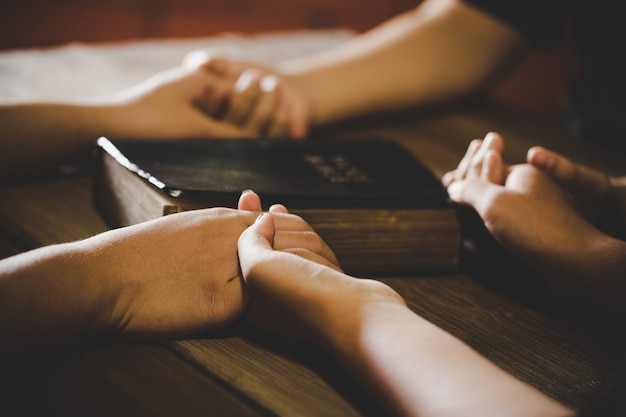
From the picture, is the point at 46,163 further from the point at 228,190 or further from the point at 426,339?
the point at 426,339

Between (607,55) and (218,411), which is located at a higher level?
(607,55)

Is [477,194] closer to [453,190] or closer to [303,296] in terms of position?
[453,190]

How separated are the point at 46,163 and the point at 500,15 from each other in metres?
0.81

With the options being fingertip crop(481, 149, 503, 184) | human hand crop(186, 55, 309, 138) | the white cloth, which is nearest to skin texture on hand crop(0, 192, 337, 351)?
fingertip crop(481, 149, 503, 184)

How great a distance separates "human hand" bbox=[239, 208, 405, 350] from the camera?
47 centimetres

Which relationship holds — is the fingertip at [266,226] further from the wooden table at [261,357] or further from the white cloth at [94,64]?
the white cloth at [94,64]

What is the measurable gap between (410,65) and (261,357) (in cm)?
76

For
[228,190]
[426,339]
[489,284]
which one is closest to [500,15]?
[489,284]

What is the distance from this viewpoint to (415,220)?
638 millimetres

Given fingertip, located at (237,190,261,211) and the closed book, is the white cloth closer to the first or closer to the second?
the closed book

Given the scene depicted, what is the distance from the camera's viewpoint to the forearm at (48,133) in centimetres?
74

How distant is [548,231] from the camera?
61cm

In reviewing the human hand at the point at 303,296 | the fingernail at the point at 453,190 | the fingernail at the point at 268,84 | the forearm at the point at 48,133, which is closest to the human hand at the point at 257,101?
the fingernail at the point at 268,84

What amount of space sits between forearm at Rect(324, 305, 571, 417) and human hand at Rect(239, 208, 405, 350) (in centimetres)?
1
